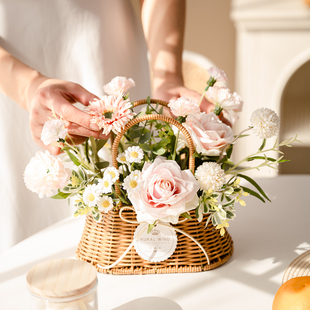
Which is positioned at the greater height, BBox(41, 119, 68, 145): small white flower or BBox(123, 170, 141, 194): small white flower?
BBox(41, 119, 68, 145): small white flower

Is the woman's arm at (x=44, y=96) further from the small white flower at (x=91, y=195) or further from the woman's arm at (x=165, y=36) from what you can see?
the woman's arm at (x=165, y=36)

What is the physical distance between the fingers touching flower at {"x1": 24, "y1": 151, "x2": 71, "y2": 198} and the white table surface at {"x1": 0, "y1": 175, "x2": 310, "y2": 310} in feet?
0.59

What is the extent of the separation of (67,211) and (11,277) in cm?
47

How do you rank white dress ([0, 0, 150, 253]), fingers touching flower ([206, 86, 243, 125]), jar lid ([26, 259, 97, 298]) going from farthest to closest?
white dress ([0, 0, 150, 253])
fingers touching flower ([206, 86, 243, 125])
jar lid ([26, 259, 97, 298])

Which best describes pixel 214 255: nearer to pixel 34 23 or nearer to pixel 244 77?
pixel 34 23

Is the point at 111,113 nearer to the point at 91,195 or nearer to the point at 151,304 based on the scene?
the point at 91,195

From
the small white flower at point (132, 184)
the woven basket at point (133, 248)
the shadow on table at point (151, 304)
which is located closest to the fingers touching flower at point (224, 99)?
the woven basket at point (133, 248)

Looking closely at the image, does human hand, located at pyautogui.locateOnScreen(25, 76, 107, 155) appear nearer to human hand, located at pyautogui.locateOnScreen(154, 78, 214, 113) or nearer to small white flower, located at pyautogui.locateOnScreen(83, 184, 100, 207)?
small white flower, located at pyautogui.locateOnScreen(83, 184, 100, 207)

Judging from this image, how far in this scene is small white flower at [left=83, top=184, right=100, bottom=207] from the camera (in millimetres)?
615

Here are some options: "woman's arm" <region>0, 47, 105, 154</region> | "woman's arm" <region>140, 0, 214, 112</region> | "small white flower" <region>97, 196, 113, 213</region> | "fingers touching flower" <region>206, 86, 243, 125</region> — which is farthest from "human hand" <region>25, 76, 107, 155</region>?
"woman's arm" <region>140, 0, 214, 112</region>

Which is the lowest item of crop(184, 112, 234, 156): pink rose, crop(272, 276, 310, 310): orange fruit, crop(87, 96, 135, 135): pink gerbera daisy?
crop(272, 276, 310, 310): orange fruit

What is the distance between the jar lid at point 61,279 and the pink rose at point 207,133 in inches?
10.1

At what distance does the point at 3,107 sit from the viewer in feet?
3.56

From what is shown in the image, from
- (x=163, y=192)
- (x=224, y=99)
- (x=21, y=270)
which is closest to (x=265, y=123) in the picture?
(x=224, y=99)
